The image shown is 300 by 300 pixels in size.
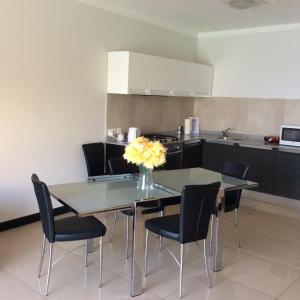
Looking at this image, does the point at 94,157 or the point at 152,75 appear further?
the point at 152,75

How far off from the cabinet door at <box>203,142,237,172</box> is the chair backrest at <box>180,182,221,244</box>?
8.88ft

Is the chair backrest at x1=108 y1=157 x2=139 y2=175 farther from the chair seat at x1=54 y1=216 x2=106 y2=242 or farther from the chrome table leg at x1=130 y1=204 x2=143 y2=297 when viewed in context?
the chrome table leg at x1=130 y1=204 x2=143 y2=297

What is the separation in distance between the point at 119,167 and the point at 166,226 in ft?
3.37

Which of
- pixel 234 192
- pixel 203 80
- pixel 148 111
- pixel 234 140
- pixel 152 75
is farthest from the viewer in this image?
pixel 203 80

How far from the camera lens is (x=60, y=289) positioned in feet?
8.89

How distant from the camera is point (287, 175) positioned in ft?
15.8

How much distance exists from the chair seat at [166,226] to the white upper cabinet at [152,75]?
205 centimetres

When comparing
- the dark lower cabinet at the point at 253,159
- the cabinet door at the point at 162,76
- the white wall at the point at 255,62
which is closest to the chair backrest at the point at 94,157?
the cabinet door at the point at 162,76

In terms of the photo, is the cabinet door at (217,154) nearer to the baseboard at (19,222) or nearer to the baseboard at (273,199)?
the baseboard at (273,199)

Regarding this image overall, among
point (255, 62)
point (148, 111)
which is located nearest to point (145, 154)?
point (148, 111)

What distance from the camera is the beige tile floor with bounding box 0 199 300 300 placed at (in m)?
2.71

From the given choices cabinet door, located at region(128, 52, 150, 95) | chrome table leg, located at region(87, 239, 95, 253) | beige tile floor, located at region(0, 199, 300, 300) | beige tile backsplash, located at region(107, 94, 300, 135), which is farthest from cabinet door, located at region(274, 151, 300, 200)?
chrome table leg, located at region(87, 239, 95, 253)

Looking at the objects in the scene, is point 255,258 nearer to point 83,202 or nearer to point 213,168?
point 83,202

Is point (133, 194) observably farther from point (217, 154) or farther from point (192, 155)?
point (217, 154)
